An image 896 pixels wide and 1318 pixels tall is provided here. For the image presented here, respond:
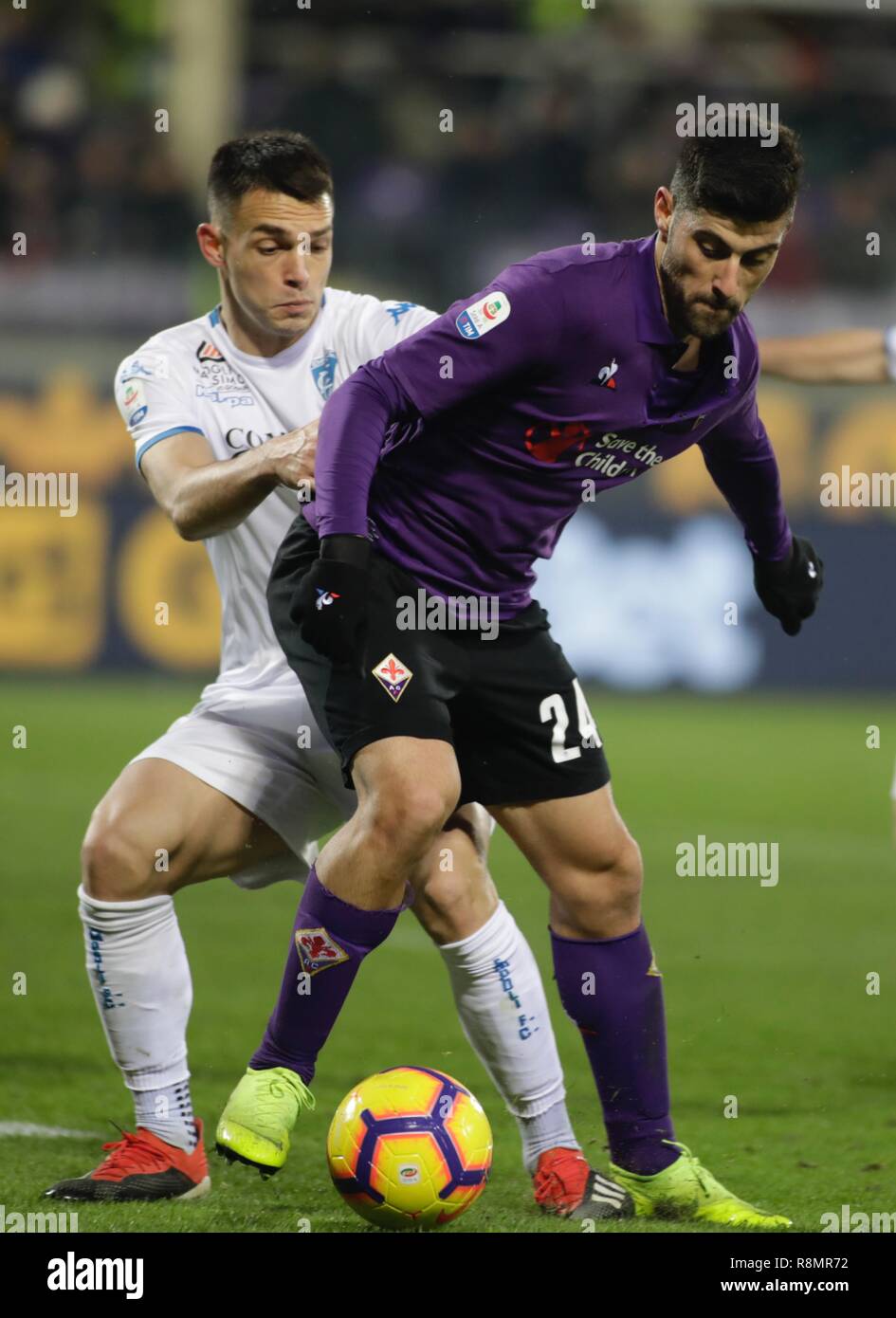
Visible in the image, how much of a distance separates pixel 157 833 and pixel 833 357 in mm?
2206

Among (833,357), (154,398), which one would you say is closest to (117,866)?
(154,398)

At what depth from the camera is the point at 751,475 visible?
12.9 ft

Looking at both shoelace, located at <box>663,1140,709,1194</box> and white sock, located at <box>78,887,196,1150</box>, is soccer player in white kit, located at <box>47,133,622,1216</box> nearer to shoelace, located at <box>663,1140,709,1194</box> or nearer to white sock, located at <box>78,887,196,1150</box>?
white sock, located at <box>78,887,196,1150</box>

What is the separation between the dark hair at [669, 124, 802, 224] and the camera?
10.7 feet

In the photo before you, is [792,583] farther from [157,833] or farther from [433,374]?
[157,833]

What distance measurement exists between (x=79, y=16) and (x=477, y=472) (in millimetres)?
14823

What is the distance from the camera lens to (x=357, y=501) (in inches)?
133

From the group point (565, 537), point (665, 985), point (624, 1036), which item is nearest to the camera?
point (624, 1036)

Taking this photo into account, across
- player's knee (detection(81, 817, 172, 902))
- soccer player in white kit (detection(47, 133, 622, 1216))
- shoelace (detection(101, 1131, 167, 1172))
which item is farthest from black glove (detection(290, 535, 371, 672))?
shoelace (detection(101, 1131, 167, 1172))

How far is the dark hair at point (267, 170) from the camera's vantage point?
4039 mm

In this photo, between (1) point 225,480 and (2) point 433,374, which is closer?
(2) point 433,374

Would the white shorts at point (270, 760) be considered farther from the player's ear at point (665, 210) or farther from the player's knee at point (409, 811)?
the player's ear at point (665, 210)

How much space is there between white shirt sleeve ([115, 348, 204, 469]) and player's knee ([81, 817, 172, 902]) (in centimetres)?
83

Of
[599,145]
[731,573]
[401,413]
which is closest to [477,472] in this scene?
[401,413]
